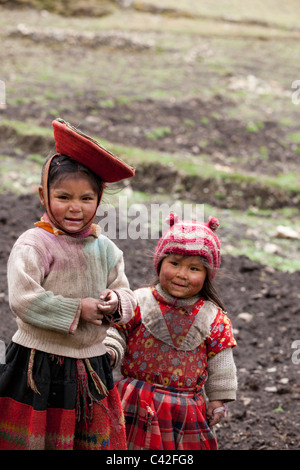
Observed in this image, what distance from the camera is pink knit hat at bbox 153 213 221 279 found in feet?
9.10

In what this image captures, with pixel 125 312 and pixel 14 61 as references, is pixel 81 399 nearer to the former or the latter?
pixel 125 312

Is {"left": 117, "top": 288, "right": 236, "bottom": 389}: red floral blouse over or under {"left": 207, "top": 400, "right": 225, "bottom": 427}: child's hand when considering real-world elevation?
over

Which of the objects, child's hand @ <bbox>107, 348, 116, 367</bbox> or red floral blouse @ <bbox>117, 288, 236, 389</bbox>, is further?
Answer: red floral blouse @ <bbox>117, 288, 236, 389</bbox>

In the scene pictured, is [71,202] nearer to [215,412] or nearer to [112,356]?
[112,356]

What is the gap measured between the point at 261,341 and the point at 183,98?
24.0ft

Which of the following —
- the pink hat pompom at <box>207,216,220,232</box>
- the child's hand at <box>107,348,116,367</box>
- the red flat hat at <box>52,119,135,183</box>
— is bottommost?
the child's hand at <box>107,348,116,367</box>

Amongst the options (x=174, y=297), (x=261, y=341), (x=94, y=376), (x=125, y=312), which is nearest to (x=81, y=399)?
(x=94, y=376)

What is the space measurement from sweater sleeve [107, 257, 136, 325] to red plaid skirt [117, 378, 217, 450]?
576 mm

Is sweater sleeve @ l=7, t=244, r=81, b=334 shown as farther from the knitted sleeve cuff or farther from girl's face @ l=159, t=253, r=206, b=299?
girl's face @ l=159, t=253, r=206, b=299

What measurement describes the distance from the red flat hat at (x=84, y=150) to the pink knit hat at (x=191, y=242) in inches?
21.9

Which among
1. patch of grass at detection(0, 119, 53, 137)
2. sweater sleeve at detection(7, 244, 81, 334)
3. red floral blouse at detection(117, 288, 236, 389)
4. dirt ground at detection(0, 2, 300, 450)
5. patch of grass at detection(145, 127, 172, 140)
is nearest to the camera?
sweater sleeve at detection(7, 244, 81, 334)

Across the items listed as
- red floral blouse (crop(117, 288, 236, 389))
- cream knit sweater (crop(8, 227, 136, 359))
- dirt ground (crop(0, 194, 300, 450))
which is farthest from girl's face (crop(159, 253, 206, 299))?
cream knit sweater (crop(8, 227, 136, 359))

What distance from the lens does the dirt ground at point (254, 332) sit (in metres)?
3.72

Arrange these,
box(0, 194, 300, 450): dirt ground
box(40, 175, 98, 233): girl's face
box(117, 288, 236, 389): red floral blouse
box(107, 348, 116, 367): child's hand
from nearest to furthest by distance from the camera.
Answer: box(40, 175, 98, 233): girl's face, box(107, 348, 116, 367): child's hand, box(117, 288, 236, 389): red floral blouse, box(0, 194, 300, 450): dirt ground
